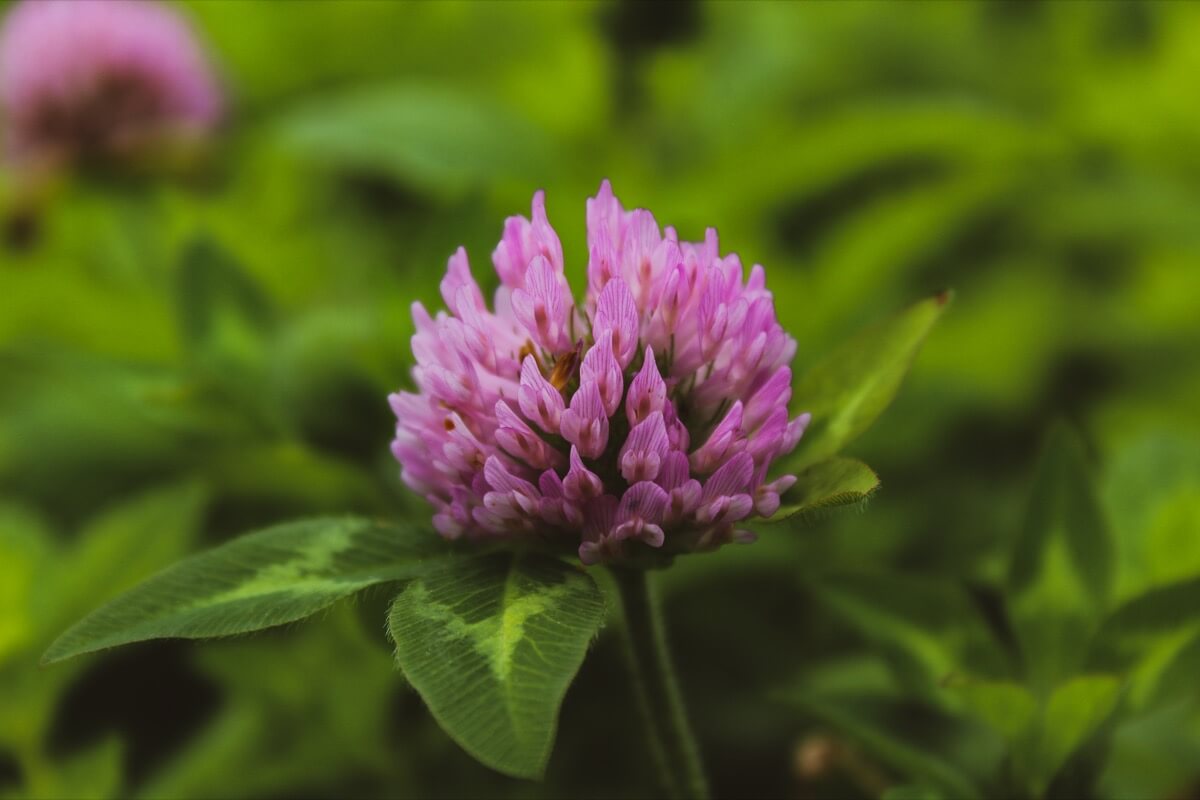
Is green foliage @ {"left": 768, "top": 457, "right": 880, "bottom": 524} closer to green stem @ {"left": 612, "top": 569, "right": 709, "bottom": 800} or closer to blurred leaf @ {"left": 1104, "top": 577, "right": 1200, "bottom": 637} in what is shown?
green stem @ {"left": 612, "top": 569, "right": 709, "bottom": 800}

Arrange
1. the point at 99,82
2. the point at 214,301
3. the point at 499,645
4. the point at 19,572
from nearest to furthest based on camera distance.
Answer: the point at 499,645 < the point at 19,572 < the point at 214,301 < the point at 99,82

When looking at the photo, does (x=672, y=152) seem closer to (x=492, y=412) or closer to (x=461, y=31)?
(x=461, y=31)

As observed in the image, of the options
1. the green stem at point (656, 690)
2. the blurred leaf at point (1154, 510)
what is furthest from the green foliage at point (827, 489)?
the blurred leaf at point (1154, 510)

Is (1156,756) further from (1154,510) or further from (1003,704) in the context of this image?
(1003,704)

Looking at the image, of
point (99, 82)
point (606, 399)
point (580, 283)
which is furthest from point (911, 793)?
point (99, 82)

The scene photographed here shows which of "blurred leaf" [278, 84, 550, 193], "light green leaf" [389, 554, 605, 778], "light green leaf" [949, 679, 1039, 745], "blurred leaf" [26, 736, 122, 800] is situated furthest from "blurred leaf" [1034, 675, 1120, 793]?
"blurred leaf" [278, 84, 550, 193]

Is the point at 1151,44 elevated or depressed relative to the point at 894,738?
elevated

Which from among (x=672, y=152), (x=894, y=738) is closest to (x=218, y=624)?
(x=894, y=738)
